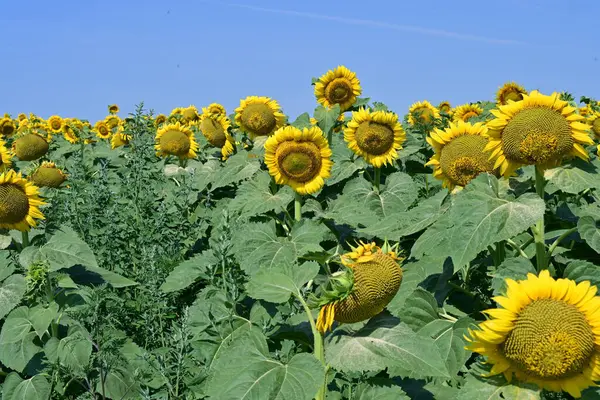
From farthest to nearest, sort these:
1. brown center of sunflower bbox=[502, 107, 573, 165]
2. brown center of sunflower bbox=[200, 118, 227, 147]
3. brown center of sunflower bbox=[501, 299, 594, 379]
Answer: brown center of sunflower bbox=[200, 118, 227, 147] < brown center of sunflower bbox=[502, 107, 573, 165] < brown center of sunflower bbox=[501, 299, 594, 379]

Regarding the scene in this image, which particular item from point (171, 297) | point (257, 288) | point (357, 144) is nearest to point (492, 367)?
point (257, 288)

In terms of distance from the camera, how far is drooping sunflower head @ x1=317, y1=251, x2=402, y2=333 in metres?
2.85

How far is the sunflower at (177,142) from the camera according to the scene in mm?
9875

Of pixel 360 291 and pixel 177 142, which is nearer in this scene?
pixel 360 291

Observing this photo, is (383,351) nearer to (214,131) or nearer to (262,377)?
(262,377)

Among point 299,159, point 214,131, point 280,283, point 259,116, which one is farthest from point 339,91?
point 280,283

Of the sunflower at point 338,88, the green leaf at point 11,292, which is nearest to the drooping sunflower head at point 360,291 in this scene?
the green leaf at point 11,292

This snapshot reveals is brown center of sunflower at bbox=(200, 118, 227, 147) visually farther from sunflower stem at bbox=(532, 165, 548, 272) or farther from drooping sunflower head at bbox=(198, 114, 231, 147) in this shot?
sunflower stem at bbox=(532, 165, 548, 272)

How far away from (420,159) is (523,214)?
4779 mm

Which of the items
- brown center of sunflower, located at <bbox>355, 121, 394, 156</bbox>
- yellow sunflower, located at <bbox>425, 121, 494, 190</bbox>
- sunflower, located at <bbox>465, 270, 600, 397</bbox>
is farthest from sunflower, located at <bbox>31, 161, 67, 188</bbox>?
sunflower, located at <bbox>465, 270, 600, 397</bbox>

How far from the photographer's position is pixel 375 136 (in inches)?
277

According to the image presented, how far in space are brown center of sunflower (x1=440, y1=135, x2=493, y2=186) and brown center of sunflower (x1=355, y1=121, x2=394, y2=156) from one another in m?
2.21

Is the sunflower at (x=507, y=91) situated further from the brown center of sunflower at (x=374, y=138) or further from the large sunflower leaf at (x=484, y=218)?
the large sunflower leaf at (x=484, y=218)

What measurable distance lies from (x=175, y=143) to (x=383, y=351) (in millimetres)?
7333
